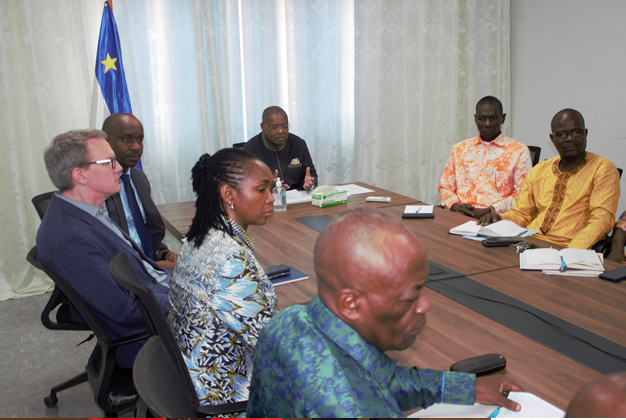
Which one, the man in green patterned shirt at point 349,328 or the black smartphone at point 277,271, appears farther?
the black smartphone at point 277,271

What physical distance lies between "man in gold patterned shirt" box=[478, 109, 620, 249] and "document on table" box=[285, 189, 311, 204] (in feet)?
4.03

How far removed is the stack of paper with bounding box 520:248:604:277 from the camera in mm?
1989

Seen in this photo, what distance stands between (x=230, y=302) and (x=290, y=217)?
171cm

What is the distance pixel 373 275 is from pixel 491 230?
180 cm

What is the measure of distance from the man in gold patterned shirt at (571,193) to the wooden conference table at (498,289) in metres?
0.50

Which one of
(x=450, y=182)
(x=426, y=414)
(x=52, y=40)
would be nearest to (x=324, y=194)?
(x=450, y=182)

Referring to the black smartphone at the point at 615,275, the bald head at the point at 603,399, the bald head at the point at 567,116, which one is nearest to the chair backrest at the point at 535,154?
the bald head at the point at 567,116

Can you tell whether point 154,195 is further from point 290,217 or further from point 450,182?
point 450,182

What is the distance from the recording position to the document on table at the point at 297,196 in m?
3.39

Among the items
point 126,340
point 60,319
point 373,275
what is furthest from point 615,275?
point 60,319

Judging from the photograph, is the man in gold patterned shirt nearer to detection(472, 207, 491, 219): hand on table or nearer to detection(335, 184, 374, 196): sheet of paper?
detection(472, 207, 491, 219): hand on table

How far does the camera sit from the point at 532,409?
118 centimetres

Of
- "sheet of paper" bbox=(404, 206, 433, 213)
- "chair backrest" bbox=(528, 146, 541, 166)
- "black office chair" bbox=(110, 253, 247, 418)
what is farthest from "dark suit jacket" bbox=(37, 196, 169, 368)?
"chair backrest" bbox=(528, 146, 541, 166)

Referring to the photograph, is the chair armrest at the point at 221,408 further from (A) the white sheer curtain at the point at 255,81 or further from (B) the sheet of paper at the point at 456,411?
(A) the white sheer curtain at the point at 255,81
